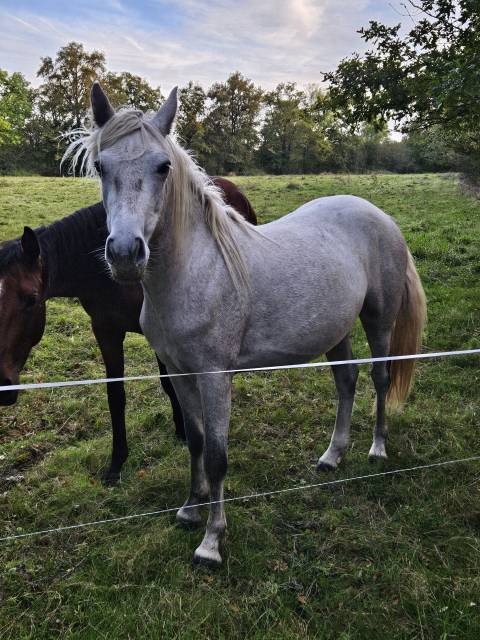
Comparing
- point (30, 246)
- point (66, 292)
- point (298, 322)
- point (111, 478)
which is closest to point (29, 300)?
point (30, 246)

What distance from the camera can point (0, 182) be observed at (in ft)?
63.3

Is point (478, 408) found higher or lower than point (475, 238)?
lower

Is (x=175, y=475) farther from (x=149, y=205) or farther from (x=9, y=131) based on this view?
(x=9, y=131)

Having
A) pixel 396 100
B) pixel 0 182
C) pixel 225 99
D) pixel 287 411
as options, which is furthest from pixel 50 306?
pixel 225 99

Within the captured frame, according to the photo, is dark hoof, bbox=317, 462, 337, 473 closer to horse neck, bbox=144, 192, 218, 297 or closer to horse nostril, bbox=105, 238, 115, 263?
horse neck, bbox=144, 192, 218, 297

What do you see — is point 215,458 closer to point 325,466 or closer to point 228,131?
point 325,466

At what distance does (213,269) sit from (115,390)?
144 cm

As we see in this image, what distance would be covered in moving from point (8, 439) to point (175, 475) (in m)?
1.60

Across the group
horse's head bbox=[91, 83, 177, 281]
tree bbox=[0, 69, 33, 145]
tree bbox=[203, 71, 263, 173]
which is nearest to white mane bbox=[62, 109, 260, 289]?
horse's head bbox=[91, 83, 177, 281]

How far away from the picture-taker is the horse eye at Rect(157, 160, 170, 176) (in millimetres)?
1898

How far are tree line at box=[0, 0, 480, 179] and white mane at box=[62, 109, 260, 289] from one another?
0.29 meters

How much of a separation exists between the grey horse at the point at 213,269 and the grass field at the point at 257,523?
0.95 ft

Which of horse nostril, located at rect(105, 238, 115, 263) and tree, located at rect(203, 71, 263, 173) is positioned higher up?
tree, located at rect(203, 71, 263, 173)

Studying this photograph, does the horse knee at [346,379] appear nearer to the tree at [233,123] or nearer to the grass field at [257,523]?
→ the grass field at [257,523]
